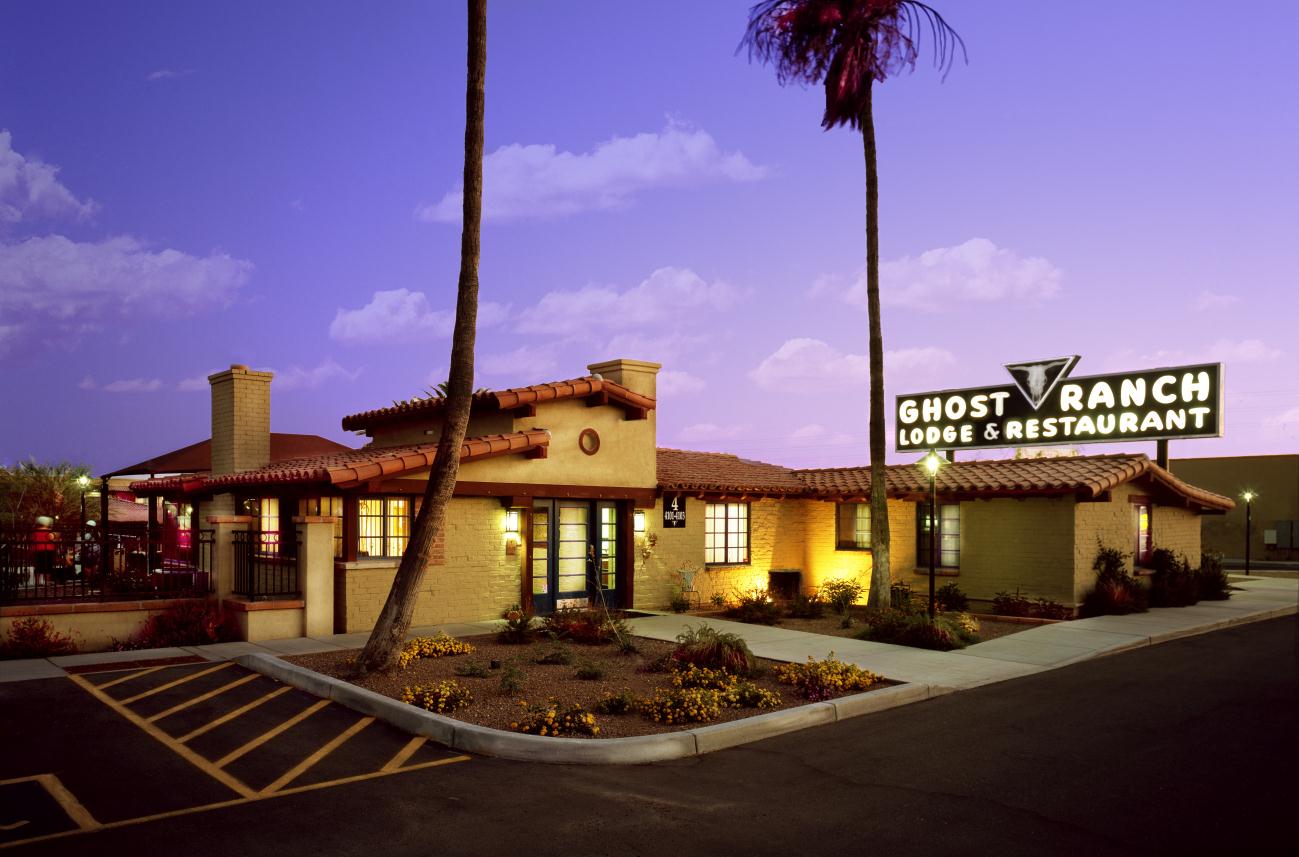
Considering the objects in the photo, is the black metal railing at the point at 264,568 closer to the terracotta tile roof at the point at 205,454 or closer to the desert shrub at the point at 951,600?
the terracotta tile roof at the point at 205,454

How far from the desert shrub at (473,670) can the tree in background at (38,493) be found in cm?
2326

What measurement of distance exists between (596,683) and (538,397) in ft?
25.6

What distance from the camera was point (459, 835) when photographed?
6445mm

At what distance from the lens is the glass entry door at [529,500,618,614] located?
18.8 meters

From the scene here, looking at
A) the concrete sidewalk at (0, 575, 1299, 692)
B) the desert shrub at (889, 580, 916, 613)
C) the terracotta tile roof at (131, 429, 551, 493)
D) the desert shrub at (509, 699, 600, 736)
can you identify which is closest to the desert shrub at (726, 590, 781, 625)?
the concrete sidewalk at (0, 575, 1299, 692)

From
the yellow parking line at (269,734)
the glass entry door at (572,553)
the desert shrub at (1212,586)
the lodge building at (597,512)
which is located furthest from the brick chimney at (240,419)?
the desert shrub at (1212,586)

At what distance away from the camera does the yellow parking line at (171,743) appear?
761cm

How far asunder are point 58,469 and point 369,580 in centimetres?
2843

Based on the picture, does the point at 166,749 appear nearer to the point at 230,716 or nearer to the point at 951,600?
the point at 230,716

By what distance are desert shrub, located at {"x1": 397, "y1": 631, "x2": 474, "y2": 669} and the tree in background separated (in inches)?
855

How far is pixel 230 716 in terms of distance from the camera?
1005 centimetres

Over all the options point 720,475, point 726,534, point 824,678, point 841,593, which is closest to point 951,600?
point 841,593

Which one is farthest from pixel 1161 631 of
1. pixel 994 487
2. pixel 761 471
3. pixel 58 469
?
pixel 58 469

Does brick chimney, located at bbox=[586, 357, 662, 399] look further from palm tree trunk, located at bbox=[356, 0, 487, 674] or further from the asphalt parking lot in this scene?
the asphalt parking lot
